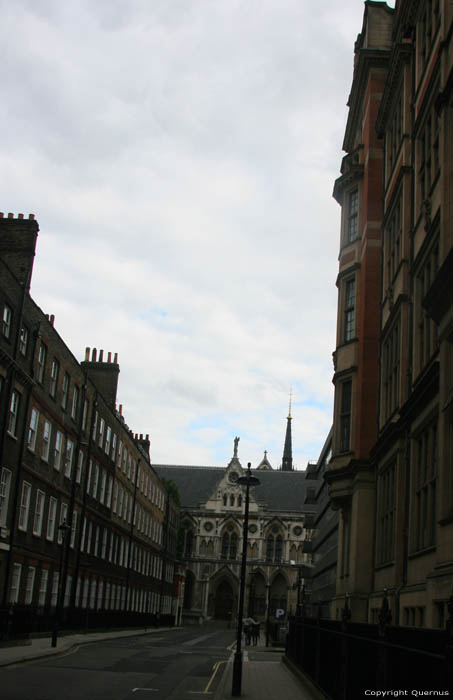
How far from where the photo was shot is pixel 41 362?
35.4 metres

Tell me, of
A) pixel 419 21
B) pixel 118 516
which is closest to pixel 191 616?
pixel 118 516

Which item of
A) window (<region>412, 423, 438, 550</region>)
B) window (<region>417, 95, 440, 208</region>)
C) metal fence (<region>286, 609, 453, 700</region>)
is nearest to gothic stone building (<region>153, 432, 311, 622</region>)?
window (<region>412, 423, 438, 550</region>)

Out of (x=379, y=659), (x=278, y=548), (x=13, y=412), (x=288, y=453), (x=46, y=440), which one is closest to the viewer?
(x=379, y=659)

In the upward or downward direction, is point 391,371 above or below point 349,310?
below

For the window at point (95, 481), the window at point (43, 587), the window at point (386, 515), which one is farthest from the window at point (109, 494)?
the window at point (386, 515)

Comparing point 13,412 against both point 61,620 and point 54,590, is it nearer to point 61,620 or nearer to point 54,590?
point 54,590

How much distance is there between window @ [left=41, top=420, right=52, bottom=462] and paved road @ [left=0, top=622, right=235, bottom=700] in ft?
30.1

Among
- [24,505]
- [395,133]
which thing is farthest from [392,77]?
[24,505]

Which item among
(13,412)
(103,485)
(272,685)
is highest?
(13,412)

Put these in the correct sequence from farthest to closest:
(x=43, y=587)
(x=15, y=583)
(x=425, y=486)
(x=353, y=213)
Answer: (x=43, y=587) → (x=15, y=583) → (x=353, y=213) → (x=425, y=486)

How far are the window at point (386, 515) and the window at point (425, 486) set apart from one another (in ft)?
10.0

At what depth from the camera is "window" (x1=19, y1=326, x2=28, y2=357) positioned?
3209 cm

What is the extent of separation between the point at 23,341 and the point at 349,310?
13114 mm

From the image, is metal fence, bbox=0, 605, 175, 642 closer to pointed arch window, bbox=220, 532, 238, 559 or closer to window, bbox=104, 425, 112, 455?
window, bbox=104, 425, 112, 455
